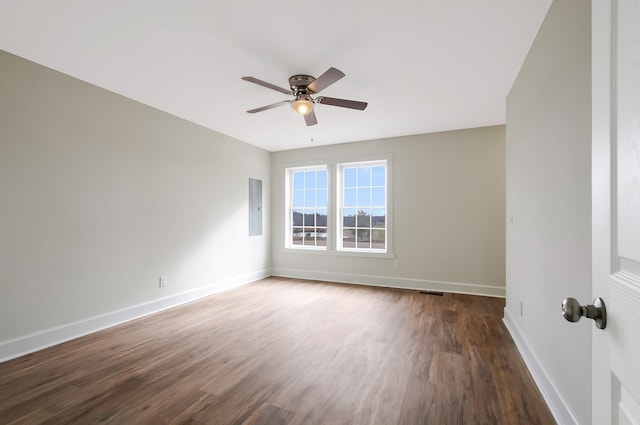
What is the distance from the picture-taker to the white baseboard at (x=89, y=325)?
2.45 m

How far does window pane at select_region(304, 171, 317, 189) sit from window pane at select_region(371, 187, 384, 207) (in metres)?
1.21

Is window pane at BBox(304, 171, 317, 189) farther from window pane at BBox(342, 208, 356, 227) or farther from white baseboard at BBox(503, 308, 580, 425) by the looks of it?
white baseboard at BBox(503, 308, 580, 425)

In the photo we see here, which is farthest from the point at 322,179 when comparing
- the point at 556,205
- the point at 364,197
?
the point at 556,205

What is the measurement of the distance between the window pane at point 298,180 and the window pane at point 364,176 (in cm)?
119

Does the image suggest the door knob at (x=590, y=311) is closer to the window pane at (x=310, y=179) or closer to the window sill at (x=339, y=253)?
the window sill at (x=339, y=253)

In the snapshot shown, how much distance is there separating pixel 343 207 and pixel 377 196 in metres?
0.67

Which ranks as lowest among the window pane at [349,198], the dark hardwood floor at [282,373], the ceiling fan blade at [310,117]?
the dark hardwood floor at [282,373]

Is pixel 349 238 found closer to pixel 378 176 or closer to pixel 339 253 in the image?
pixel 339 253

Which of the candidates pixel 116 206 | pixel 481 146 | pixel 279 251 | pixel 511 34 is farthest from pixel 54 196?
pixel 481 146

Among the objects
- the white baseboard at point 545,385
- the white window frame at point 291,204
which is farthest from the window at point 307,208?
the white baseboard at point 545,385

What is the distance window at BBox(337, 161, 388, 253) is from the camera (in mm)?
5191

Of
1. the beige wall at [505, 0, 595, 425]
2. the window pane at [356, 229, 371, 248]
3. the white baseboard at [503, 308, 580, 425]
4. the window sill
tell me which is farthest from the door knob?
the window pane at [356, 229, 371, 248]

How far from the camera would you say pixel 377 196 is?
5230 millimetres

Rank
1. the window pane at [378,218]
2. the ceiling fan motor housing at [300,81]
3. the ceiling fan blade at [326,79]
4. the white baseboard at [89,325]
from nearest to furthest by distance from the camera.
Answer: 1. the ceiling fan blade at [326,79]
2. the white baseboard at [89,325]
3. the ceiling fan motor housing at [300,81]
4. the window pane at [378,218]
